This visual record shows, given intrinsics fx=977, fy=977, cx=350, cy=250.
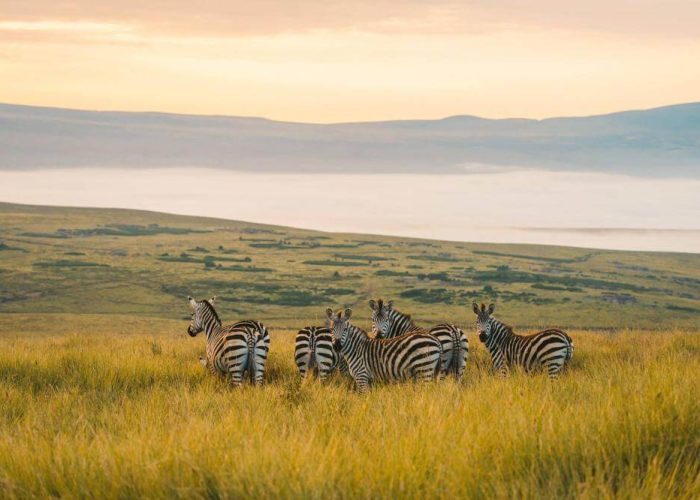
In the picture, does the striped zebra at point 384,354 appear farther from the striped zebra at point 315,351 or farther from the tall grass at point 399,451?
the tall grass at point 399,451

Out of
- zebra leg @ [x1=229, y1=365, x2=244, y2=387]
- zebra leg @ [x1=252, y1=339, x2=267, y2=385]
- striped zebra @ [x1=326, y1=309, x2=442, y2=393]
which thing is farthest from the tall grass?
zebra leg @ [x1=252, y1=339, x2=267, y2=385]

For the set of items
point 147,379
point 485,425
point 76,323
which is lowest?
point 76,323

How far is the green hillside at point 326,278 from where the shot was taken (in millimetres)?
97750

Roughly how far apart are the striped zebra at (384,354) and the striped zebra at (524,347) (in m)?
1.80

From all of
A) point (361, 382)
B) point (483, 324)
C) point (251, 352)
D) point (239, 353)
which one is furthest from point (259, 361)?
point (483, 324)

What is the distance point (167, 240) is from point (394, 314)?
160373mm

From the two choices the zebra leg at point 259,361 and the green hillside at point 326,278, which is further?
the green hillside at point 326,278

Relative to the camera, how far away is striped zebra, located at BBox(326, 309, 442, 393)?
50.0 feet

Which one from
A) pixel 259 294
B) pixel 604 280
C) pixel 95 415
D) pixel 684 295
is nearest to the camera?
pixel 95 415

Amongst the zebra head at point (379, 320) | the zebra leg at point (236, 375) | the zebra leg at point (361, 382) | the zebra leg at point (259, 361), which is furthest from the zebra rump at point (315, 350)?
the zebra head at point (379, 320)

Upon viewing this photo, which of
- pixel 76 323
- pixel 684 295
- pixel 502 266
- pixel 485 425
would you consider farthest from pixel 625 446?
pixel 502 266

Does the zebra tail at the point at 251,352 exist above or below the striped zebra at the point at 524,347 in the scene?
below

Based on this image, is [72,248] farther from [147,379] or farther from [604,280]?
[147,379]

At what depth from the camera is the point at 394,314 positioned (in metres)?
19.9
